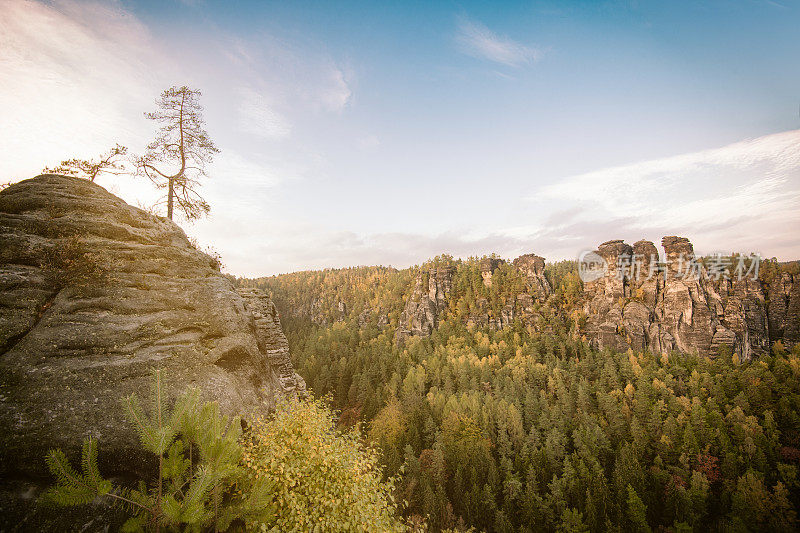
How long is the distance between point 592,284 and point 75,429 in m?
119

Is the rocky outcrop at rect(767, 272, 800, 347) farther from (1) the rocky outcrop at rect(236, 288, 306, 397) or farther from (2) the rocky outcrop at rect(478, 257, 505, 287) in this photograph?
(1) the rocky outcrop at rect(236, 288, 306, 397)

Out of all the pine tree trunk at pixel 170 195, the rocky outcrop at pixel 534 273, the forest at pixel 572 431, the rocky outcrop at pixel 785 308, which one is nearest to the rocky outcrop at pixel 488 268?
the rocky outcrop at pixel 534 273

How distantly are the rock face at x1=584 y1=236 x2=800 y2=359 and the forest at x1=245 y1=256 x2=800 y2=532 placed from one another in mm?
4576

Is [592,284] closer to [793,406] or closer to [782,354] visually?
[782,354]

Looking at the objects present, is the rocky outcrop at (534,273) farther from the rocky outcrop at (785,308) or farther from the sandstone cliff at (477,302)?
the rocky outcrop at (785,308)

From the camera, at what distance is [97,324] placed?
8.08m

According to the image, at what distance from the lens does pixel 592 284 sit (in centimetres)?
10156

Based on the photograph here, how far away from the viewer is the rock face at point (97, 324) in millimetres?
6375

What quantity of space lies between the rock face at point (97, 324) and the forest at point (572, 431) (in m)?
7.86

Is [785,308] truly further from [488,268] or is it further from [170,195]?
[170,195]

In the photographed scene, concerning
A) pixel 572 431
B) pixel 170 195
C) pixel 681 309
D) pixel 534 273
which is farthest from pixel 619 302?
pixel 170 195

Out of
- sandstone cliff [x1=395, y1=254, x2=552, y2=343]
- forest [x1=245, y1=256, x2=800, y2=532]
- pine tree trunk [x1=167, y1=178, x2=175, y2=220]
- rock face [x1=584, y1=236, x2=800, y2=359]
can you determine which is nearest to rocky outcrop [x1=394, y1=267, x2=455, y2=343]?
sandstone cliff [x1=395, y1=254, x2=552, y2=343]

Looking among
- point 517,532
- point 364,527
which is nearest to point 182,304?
point 364,527

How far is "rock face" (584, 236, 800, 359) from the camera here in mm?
79000
